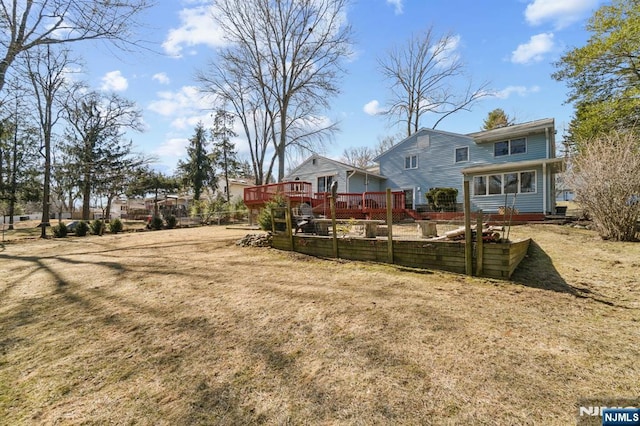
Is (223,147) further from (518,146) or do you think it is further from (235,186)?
(518,146)

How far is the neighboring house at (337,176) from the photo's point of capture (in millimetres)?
17906

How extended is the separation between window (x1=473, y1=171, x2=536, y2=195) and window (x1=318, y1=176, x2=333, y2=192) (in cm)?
873

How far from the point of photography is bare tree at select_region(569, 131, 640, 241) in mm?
6531

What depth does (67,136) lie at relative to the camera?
2552cm

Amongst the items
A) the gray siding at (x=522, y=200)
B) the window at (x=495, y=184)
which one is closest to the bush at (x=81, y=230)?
the gray siding at (x=522, y=200)

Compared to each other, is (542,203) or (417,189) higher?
(417,189)

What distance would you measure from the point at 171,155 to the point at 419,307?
1322 inches

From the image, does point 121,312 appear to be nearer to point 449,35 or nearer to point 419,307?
point 419,307

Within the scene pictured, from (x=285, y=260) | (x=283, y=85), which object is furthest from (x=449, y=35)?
(x=285, y=260)

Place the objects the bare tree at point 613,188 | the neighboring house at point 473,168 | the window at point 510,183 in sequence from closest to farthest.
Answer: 1. the bare tree at point 613,188
2. the neighboring house at point 473,168
3. the window at point 510,183

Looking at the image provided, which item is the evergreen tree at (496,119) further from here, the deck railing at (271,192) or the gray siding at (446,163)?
the deck railing at (271,192)

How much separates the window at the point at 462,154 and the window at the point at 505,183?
1477 millimetres

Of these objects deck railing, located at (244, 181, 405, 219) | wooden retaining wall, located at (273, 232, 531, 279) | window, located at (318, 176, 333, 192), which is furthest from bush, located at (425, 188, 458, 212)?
wooden retaining wall, located at (273, 232, 531, 279)

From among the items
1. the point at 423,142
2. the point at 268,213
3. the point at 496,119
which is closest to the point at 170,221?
the point at 268,213
